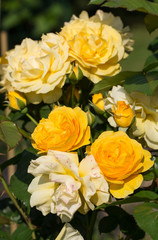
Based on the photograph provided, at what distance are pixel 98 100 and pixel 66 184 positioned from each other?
0.20 meters

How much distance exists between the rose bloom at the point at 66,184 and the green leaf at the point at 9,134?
0.19 feet

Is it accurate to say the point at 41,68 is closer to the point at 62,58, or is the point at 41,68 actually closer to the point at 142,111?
the point at 62,58

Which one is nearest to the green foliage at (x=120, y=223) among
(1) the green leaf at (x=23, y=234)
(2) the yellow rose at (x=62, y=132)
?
(1) the green leaf at (x=23, y=234)

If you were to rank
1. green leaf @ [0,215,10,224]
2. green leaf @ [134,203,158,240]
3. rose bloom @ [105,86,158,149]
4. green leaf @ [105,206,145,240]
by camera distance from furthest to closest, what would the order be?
green leaf @ [0,215,10,224]
green leaf @ [105,206,145,240]
rose bloom @ [105,86,158,149]
green leaf @ [134,203,158,240]

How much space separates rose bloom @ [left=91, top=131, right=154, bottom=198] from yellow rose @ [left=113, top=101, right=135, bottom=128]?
33 millimetres

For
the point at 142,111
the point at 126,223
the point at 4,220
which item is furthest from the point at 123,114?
the point at 4,220

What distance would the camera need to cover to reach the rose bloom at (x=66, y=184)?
541 mm

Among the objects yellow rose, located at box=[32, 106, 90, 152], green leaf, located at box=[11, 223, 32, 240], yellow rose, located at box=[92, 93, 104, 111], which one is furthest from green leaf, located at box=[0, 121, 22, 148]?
green leaf, located at box=[11, 223, 32, 240]

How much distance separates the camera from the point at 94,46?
0.73 meters

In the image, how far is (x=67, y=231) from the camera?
610 millimetres

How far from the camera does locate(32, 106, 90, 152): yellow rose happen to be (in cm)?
58

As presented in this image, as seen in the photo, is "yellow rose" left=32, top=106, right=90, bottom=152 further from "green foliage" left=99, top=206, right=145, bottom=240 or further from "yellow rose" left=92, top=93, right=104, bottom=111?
"green foliage" left=99, top=206, right=145, bottom=240

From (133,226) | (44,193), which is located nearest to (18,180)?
(44,193)

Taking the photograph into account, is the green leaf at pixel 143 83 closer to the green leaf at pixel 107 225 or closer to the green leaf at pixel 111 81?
the green leaf at pixel 111 81
